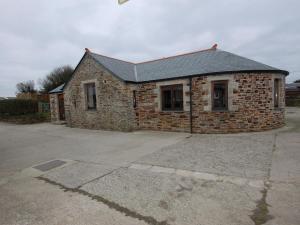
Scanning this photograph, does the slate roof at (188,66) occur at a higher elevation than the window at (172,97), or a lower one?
higher

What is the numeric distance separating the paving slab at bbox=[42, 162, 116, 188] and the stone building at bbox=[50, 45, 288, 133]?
5680 mm

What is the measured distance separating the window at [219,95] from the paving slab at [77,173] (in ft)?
20.3

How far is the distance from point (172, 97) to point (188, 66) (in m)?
2.03

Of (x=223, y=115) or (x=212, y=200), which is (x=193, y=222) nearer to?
(x=212, y=200)

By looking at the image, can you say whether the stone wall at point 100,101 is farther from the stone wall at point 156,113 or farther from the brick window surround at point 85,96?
the stone wall at point 156,113

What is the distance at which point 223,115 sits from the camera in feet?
29.5

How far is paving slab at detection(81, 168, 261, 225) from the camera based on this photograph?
2.75 meters

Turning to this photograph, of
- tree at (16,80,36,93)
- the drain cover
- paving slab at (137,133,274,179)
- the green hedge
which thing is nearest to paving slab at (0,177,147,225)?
the drain cover

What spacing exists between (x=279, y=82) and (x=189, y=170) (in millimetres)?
8273

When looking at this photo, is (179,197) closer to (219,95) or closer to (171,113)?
(219,95)

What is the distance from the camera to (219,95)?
9.19m

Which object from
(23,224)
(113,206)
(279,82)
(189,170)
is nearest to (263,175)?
(189,170)

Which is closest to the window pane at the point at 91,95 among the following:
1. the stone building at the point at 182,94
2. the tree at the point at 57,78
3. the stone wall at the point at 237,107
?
the stone building at the point at 182,94

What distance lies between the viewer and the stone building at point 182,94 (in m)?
8.88
